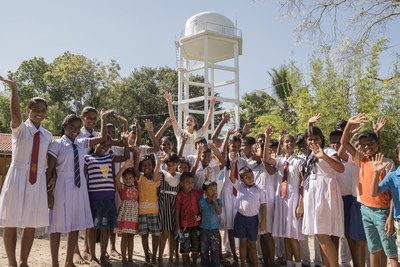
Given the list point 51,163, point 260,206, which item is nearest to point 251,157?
point 260,206

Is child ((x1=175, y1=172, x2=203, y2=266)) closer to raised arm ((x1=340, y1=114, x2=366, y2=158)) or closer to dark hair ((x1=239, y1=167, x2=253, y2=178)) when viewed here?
dark hair ((x1=239, y1=167, x2=253, y2=178))

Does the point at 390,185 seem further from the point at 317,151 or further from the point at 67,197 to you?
the point at 67,197

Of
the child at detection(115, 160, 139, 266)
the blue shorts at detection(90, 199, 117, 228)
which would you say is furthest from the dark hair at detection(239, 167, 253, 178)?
the blue shorts at detection(90, 199, 117, 228)

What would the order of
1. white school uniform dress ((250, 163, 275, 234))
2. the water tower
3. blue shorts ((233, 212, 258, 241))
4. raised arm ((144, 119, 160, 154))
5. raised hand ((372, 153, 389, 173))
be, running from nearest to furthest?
raised hand ((372, 153, 389, 173)) < blue shorts ((233, 212, 258, 241)) < white school uniform dress ((250, 163, 275, 234)) < raised arm ((144, 119, 160, 154)) < the water tower

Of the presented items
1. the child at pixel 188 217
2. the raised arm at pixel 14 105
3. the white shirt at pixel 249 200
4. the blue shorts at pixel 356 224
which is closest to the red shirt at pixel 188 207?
the child at pixel 188 217

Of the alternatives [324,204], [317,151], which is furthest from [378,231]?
[317,151]

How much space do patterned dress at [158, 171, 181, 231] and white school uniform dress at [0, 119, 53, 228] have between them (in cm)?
171

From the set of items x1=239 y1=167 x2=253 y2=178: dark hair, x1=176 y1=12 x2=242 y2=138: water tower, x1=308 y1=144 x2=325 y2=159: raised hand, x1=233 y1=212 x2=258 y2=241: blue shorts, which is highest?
x1=176 y1=12 x2=242 y2=138: water tower

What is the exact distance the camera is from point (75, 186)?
15.4ft

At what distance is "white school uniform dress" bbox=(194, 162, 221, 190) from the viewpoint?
5828 mm

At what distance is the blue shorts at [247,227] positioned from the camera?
18.0ft

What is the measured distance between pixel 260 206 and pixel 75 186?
Answer: 8.64 ft

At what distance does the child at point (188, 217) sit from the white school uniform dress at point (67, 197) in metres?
1.29

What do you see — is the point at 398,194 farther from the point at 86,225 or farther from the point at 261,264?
the point at 86,225
